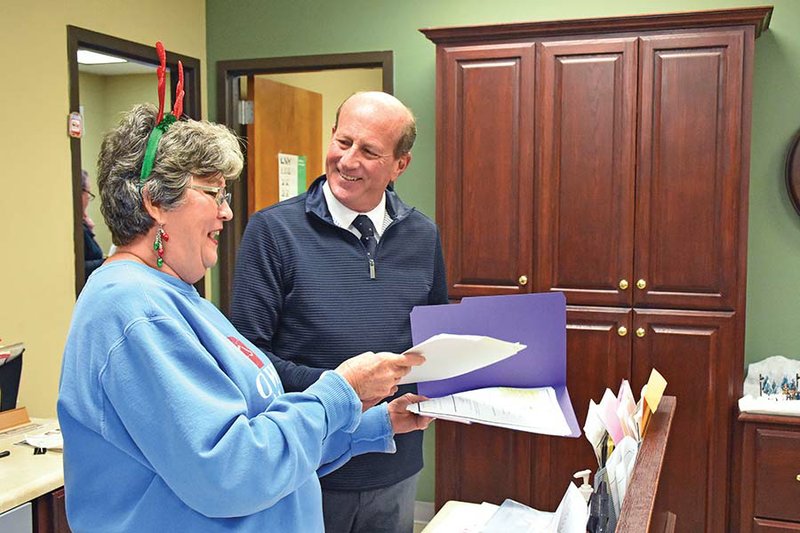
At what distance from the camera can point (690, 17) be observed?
112 inches

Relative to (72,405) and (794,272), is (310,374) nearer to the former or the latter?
(72,405)

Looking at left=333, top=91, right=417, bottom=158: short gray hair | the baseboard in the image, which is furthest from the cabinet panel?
left=333, top=91, right=417, bottom=158: short gray hair

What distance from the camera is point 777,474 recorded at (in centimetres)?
Answer: 283

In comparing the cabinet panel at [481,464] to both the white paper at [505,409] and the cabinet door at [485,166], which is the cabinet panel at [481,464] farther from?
the white paper at [505,409]

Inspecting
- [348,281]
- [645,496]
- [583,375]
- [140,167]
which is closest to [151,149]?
[140,167]

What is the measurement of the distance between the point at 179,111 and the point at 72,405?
48 cm

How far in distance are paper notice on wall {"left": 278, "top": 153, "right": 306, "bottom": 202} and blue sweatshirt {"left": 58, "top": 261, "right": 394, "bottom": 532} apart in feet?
9.83

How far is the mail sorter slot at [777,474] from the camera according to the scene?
281cm

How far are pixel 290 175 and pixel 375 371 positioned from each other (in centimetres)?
303

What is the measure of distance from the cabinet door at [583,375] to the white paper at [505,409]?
147 centimetres

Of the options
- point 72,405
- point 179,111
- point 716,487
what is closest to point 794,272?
point 716,487

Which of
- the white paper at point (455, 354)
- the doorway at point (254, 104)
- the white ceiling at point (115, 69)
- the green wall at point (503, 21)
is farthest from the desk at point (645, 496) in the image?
the white ceiling at point (115, 69)

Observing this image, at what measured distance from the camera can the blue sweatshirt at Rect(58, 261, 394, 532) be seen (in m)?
1.03

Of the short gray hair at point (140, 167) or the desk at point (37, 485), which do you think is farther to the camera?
the desk at point (37, 485)
